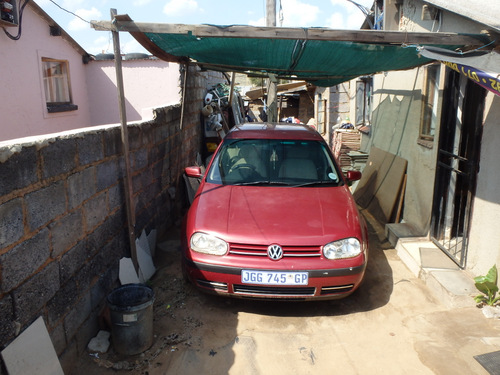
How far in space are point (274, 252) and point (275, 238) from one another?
0.43 ft

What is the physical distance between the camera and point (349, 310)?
4.16 metres

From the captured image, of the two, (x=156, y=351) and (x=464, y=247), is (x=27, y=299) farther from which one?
(x=464, y=247)

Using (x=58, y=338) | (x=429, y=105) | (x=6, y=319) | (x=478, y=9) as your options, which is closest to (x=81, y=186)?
(x=58, y=338)

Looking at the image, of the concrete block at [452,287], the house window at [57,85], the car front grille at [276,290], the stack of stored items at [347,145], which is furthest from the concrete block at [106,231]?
the stack of stored items at [347,145]

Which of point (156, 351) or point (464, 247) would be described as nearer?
point (156, 351)

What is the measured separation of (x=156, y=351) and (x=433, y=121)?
15.7 feet

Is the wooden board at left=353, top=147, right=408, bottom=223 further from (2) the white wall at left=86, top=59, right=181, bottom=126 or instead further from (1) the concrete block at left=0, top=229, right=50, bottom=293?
(1) the concrete block at left=0, top=229, right=50, bottom=293

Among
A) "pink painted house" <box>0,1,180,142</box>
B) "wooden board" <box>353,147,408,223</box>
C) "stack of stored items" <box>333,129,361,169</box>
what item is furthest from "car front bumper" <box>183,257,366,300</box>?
"stack of stored items" <box>333,129,361,169</box>

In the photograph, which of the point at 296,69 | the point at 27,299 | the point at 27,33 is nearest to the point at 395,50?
the point at 296,69

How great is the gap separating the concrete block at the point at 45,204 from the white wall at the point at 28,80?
19.0 ft

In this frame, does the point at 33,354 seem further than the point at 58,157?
No

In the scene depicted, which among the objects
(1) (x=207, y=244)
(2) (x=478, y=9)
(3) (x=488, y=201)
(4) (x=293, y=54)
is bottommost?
(1) (x=207, y=244)

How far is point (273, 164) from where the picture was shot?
4.97 metres

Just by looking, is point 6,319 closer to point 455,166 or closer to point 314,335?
point 314,335
